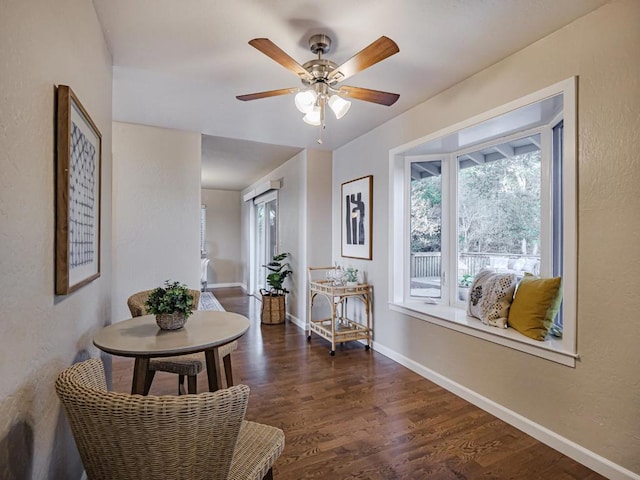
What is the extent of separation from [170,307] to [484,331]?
2.07 meters

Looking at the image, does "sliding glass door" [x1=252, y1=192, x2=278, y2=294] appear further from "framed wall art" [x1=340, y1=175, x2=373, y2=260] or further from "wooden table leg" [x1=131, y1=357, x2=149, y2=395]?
"wooden table leg" [x1=131, y1=357, x2=149, y2=395]

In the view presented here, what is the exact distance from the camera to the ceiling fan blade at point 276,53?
163 cm

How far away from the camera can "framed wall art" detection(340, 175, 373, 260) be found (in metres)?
3.82

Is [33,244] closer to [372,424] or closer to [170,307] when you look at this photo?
[170,307]

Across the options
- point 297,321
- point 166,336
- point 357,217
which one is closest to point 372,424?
point 166,336

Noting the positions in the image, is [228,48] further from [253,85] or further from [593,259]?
[593,259]

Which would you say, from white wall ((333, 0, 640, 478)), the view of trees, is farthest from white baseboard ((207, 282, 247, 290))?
white wall ((333, 0, 640, 478))

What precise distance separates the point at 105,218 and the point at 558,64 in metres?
2.88

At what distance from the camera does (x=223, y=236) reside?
8.46 m

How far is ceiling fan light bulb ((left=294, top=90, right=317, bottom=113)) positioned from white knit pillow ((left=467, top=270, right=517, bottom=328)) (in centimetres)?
186

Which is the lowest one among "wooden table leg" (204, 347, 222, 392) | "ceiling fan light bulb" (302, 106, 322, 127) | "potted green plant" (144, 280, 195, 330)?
"wooden table leg" (204, 347, 222, 392)

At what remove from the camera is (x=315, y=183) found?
459 centimetres

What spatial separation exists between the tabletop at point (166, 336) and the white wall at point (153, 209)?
1.71 metres

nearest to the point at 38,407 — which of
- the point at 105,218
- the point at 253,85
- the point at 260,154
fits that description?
the point at 105,218
